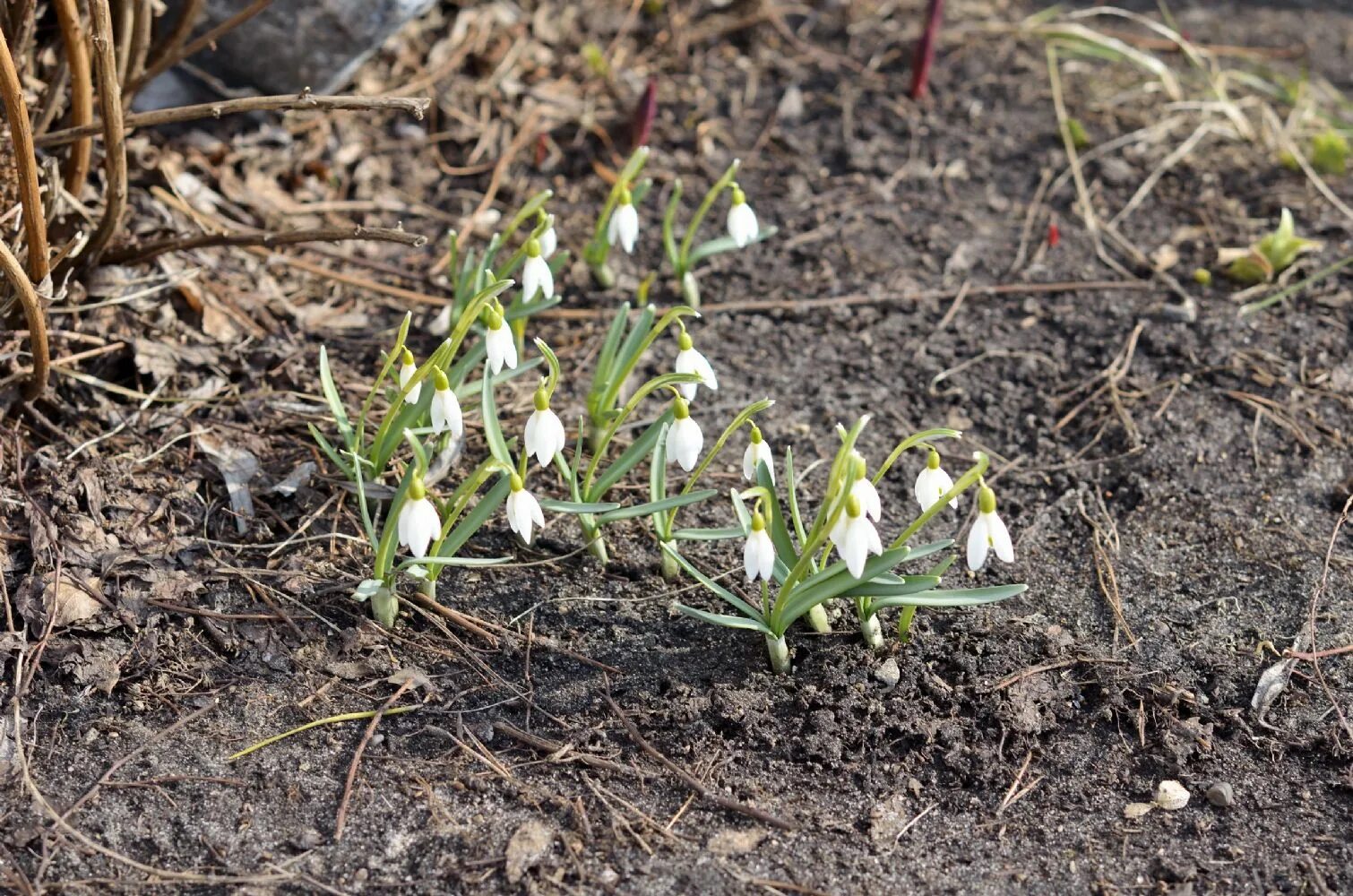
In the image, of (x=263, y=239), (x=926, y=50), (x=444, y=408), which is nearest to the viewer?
(x=444, y=408)

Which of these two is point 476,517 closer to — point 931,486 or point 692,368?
point 692,368

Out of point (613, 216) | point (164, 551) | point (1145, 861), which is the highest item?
point (613, 216)

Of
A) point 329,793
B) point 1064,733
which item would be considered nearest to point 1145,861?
point 1064,733

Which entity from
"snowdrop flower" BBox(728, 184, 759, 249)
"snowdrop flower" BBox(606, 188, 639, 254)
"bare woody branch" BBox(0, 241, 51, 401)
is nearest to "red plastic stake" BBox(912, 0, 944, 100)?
"snowdrop flower" BBox(728, 184, 759, 249)

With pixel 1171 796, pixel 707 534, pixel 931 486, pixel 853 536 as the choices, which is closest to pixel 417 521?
pixel 707 534

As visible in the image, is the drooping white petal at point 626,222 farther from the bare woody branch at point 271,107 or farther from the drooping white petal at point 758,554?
the drooping white petal at point 758,554

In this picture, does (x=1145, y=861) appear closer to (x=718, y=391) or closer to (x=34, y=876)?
(x=718, y=391)

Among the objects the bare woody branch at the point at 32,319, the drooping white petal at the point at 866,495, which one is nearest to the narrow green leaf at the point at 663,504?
the drooping white petal at the point at 866,495

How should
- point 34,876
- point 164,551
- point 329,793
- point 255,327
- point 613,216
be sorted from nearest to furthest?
point 34,876 → point 329,793 → point 164,551 → point 613,216 → point 255,327
